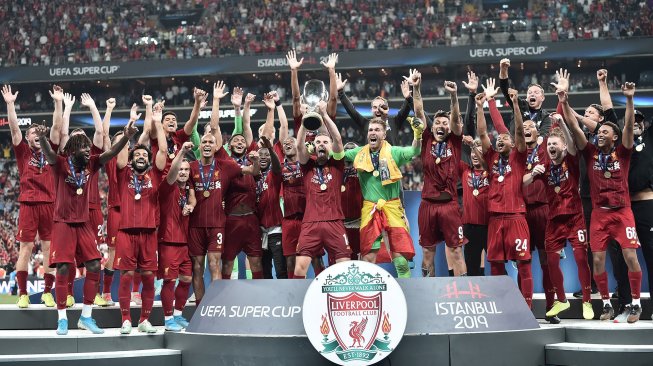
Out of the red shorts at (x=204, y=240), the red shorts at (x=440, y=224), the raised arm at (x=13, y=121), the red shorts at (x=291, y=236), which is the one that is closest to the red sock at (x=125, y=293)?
the red shorts at (x=204, y=240)

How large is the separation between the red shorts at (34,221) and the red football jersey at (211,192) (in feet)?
6.18

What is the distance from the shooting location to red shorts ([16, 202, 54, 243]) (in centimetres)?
968

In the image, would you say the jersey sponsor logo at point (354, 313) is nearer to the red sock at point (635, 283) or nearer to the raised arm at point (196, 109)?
the red sock at point (635, 283)

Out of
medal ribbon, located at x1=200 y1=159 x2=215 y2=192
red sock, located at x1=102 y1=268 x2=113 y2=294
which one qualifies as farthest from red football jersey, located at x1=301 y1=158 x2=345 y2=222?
red sock, located at x1=102 y1=268 x2=113 y2=294

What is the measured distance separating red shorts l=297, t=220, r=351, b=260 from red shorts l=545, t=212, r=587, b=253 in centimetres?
215

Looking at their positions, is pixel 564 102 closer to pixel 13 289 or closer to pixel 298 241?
pixel 298 241

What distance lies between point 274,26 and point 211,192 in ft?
74.8

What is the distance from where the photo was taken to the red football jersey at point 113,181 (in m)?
9.67

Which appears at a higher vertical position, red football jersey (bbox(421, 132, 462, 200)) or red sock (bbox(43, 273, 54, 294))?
red football jersey (bbox(421, 132, 462, 200))

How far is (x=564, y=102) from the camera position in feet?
28.2

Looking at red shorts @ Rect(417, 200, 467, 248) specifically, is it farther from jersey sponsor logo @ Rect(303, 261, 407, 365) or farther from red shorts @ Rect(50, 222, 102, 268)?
red shorts @ Rect(50, 222, 102, 268)

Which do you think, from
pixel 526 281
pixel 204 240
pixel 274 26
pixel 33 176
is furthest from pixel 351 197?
pixel 274 26

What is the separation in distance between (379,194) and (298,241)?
0.96 metres

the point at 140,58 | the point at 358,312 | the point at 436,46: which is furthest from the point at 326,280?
the point at 140,58
